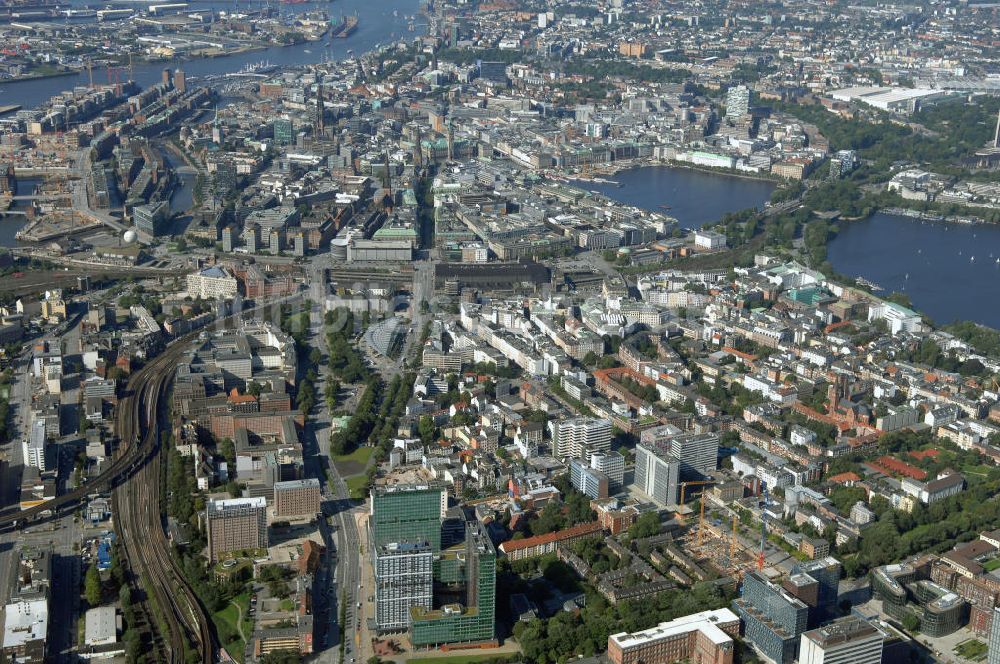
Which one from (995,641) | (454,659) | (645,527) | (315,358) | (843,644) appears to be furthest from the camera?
(315,358)

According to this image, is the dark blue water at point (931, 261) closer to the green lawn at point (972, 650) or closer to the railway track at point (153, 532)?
the green lawn at point (972, 650)

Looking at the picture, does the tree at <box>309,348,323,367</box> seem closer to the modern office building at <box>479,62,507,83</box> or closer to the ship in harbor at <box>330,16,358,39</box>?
the modern office building at <box>479,62,507,83</box>

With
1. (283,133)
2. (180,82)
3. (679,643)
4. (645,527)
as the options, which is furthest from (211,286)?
(180,82)

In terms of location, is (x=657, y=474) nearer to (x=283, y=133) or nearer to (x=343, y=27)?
(x=283, y=133)

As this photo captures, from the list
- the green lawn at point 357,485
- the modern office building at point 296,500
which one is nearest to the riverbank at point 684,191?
the green lawn at point 357,485

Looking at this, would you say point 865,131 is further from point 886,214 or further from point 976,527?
point 976,527

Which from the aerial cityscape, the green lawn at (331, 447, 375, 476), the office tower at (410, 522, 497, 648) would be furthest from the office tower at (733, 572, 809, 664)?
the green lawn at (331, 447, 375, 476)
